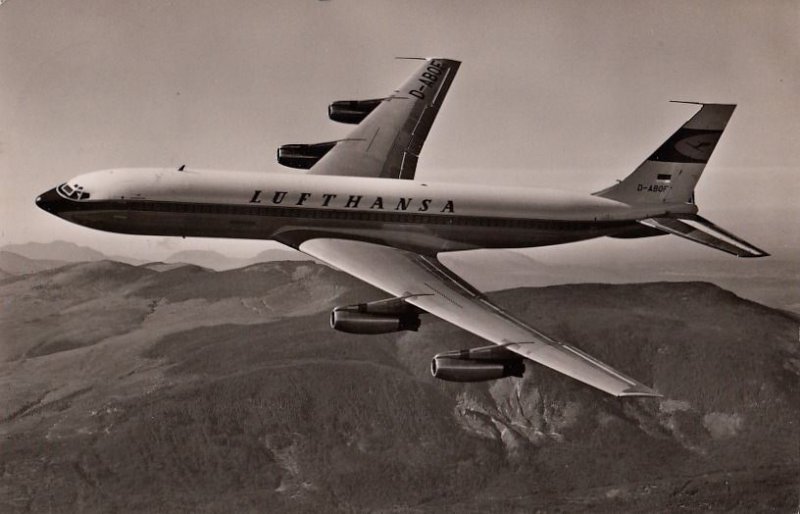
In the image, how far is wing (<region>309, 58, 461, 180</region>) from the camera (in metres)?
23.2

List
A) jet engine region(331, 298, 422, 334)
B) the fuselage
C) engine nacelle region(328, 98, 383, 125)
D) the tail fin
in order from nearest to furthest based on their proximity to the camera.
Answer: jet engine region(331, 298, 422, 334) → the fuselage → the tail fin → engine nacelle region(328, 98, 383, 125)

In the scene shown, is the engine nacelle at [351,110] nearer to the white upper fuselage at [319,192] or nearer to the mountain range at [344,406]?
the white upper fuselage at [319,192]

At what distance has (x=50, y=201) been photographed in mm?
20031

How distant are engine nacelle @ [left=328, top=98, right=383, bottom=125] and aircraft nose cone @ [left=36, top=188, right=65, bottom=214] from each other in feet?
30.5

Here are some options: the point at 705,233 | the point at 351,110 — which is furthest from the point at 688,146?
the point at 351,110

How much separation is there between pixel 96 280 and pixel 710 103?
30.1m

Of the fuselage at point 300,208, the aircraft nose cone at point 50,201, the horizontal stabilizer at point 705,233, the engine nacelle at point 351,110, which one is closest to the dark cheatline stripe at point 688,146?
the horizontal stabilizer at point 705,233

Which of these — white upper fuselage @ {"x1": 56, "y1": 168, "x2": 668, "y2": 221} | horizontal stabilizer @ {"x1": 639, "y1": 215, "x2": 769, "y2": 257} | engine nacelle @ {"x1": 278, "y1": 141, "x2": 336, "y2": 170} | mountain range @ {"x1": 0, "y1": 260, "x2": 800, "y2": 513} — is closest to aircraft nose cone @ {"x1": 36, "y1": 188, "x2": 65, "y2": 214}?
white upper fuselage @ {"x1": 56, "y1": 168, "x2": 668, "y2": 221}

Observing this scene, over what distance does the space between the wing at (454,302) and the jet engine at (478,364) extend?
0.29m

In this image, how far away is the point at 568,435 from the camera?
65.8 meters

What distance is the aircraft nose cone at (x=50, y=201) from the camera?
788 inches

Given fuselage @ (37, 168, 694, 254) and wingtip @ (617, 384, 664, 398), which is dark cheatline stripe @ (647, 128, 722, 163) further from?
wingtip @ (617, 384, 664, 398)

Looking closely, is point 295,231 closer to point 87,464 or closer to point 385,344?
point 87,464

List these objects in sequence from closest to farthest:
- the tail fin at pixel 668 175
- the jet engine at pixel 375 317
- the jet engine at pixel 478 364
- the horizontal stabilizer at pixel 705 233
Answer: the jet engine at pixel 478 364
the jet engine at pixel 375 317
the horizontal stabilizer at pixel 705 233
the tail fin at pixel 668 175
